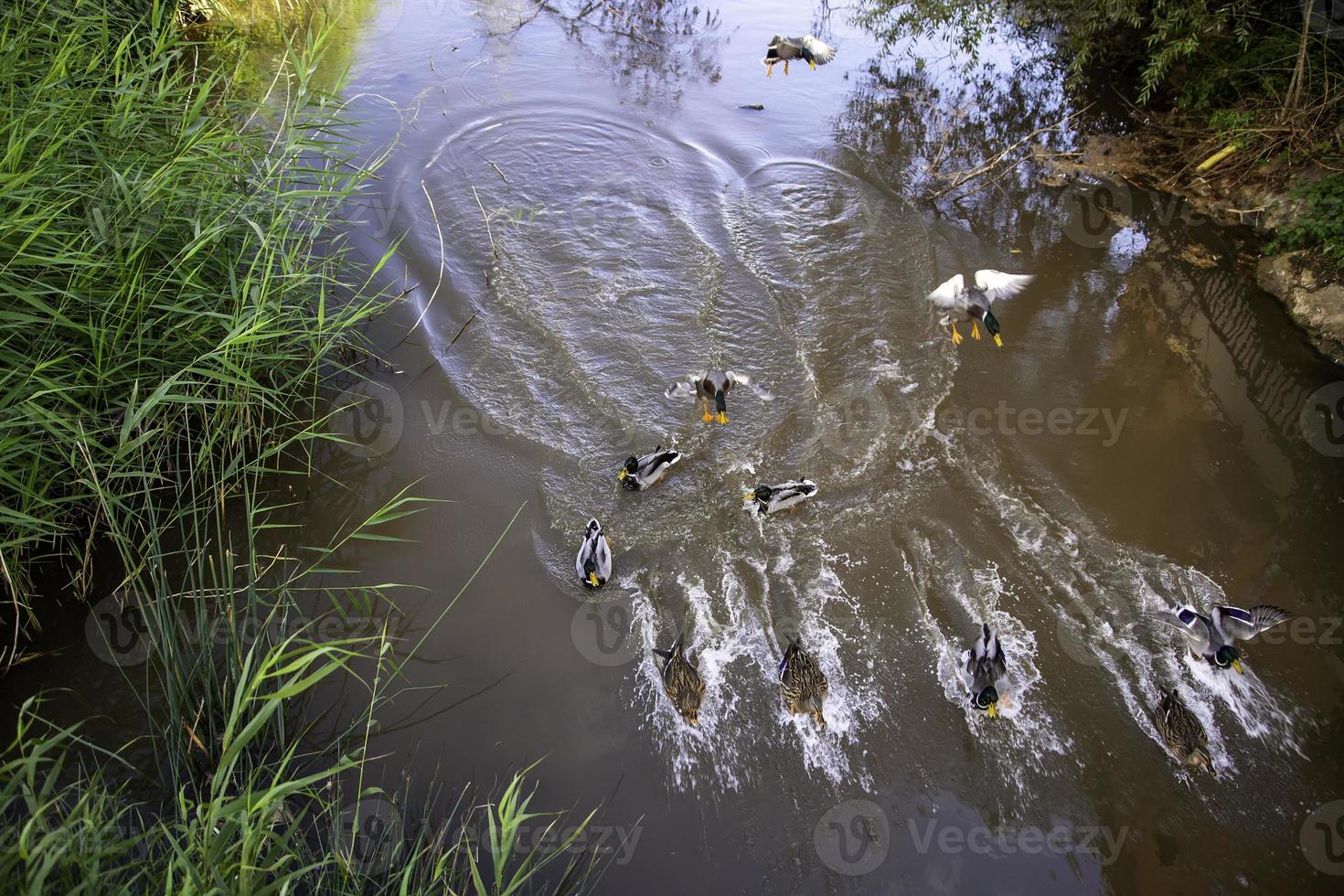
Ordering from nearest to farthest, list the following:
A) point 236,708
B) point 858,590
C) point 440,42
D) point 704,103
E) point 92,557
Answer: point 236,708, point 92,557, point 858,590, point 704,103, point 440,42

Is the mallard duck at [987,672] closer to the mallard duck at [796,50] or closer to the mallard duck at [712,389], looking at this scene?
the mallard duck at [712,389]

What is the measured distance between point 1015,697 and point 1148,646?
96cm

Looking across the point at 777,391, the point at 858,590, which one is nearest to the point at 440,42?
the point at 777,391

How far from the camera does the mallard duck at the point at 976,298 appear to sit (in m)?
5.98

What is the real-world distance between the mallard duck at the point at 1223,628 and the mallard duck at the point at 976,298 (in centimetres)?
246

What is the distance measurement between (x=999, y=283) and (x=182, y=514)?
634cm

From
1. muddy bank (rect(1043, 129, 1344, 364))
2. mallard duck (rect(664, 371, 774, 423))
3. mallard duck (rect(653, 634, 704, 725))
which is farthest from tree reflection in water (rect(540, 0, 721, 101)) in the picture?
mallard duck (rect(653, 634, 704, 725))

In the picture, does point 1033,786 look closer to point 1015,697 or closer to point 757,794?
point 1015,697

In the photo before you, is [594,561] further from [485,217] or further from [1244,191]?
[1244,191]

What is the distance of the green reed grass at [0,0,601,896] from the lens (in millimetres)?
2900

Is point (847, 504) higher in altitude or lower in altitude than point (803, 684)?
higher

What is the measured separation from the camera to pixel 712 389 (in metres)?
5.52

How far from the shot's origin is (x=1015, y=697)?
Result: 13.6ft

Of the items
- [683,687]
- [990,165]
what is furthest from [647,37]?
[683,687]
